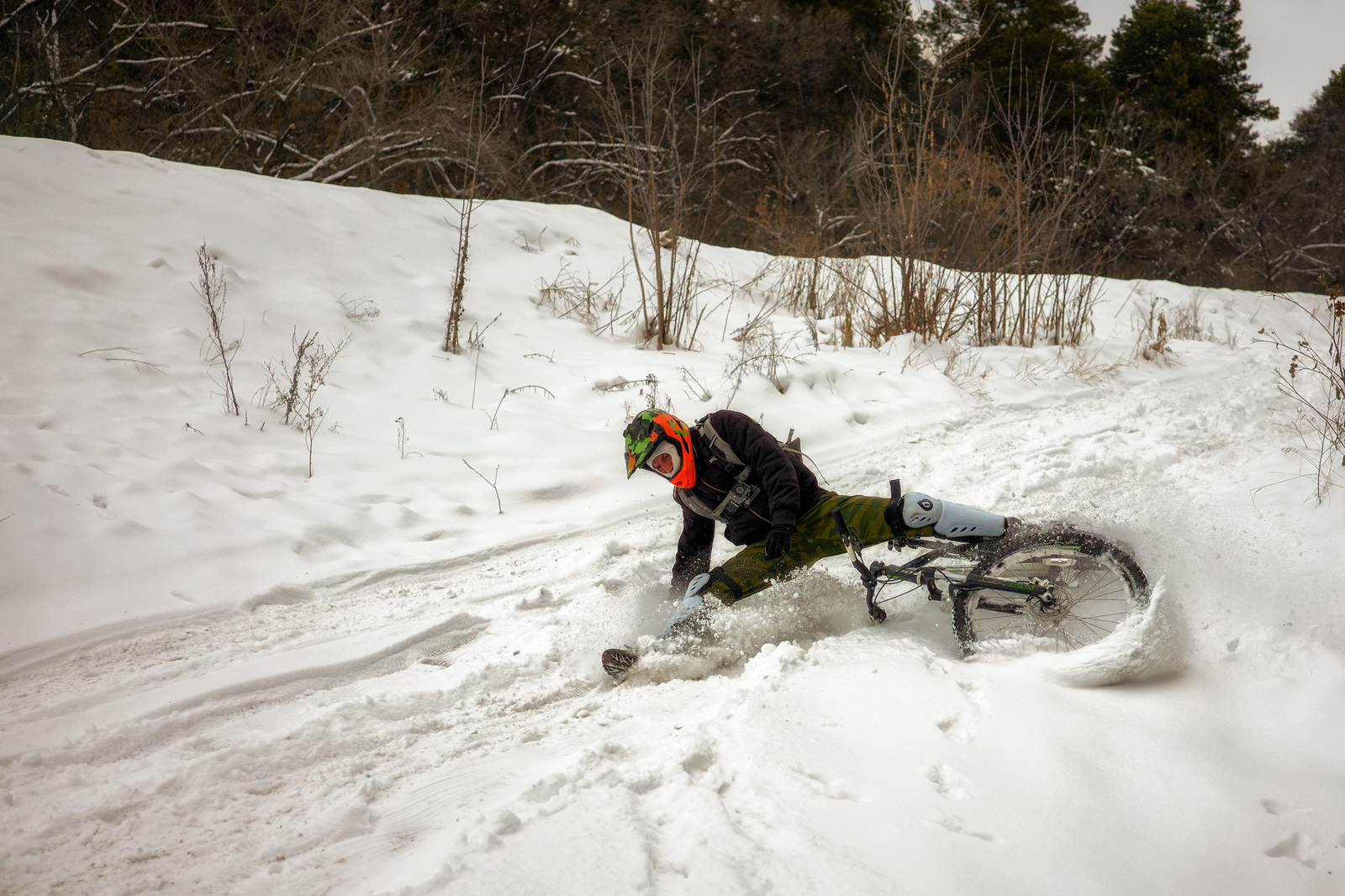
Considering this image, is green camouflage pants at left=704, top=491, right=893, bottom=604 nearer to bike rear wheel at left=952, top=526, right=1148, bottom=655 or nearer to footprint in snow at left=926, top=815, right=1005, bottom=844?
bike rear wheel at left=952, top=526, right=1148, bottom=655

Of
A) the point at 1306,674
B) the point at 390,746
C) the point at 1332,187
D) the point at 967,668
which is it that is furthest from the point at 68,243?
the point at 1332,187

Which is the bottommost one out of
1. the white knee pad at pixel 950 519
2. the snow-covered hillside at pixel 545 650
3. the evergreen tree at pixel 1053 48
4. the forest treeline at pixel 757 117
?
the snow-covered hillside at pixel 545 650

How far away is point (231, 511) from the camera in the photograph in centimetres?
418

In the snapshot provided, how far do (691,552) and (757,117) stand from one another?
1909 centimetres

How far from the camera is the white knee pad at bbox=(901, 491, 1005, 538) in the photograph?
3225 millimetres

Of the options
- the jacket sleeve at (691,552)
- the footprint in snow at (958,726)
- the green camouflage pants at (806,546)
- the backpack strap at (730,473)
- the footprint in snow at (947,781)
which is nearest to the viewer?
the footprint in snow at (947,781)

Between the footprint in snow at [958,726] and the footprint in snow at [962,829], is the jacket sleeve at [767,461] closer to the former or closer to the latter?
the footprint in snow at [958,726]

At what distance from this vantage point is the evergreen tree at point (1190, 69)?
77.9ft

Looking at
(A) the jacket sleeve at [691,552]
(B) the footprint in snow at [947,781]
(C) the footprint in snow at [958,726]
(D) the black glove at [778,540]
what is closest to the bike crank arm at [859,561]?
(D) the black glove at [778,540]

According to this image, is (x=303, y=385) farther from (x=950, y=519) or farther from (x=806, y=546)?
(x=950, y=519)

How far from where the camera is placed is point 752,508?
3443 mm

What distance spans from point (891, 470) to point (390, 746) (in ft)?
12.2

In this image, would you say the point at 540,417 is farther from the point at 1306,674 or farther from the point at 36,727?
the point at 1306,674

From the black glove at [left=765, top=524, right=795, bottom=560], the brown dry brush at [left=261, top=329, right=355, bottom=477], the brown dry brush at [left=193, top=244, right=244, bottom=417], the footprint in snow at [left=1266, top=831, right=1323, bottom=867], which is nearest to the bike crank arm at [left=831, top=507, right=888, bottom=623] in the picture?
the black glove at [left=765, top=524, right=795, bottom=560]
